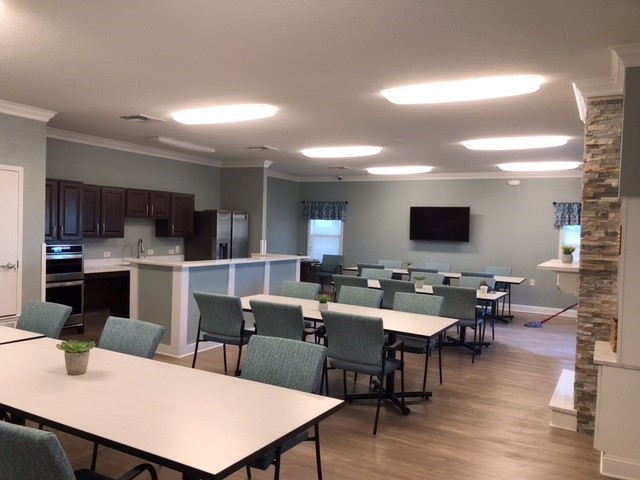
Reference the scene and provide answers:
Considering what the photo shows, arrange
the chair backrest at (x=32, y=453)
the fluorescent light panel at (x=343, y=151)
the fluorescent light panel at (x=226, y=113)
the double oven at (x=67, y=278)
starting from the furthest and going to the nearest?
the fluorescent light panel at (x=343, y=151), the double oven at (x=67, y=278), the fluorescent light panel at (x=226, y=113), the chair backrest at (x=32, y=453)

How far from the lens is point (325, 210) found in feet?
35.3

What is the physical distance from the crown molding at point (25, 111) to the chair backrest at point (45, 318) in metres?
2.47

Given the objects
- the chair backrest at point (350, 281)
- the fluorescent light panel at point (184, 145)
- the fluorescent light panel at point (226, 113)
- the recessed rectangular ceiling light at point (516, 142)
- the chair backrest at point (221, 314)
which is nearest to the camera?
the chair backrest at point (221, 314)

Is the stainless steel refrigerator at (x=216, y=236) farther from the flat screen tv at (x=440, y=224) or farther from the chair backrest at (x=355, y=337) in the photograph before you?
the chair backrest at (x=355, y=337)

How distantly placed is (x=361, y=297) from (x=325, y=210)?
238 inches

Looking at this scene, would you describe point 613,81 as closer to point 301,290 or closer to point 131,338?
point 301,290

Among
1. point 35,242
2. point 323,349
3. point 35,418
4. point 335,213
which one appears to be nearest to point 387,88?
point 323,349


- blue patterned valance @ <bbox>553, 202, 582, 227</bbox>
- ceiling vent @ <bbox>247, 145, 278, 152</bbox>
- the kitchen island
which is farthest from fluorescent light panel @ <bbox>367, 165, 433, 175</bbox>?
the kitchen island

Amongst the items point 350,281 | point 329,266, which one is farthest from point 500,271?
point 350,281

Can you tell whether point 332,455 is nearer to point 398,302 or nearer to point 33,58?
point 398,302

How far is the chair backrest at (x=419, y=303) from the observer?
4.48m

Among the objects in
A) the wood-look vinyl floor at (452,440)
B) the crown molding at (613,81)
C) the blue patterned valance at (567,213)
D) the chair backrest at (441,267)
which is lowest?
the wood-look vinyl floor at (452,440)

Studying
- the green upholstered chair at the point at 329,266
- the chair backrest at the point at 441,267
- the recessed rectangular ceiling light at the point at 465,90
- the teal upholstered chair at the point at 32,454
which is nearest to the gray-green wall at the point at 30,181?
the recessed rectangular ceiling light at the point at 465,90

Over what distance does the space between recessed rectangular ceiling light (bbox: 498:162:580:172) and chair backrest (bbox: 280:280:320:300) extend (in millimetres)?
4542
